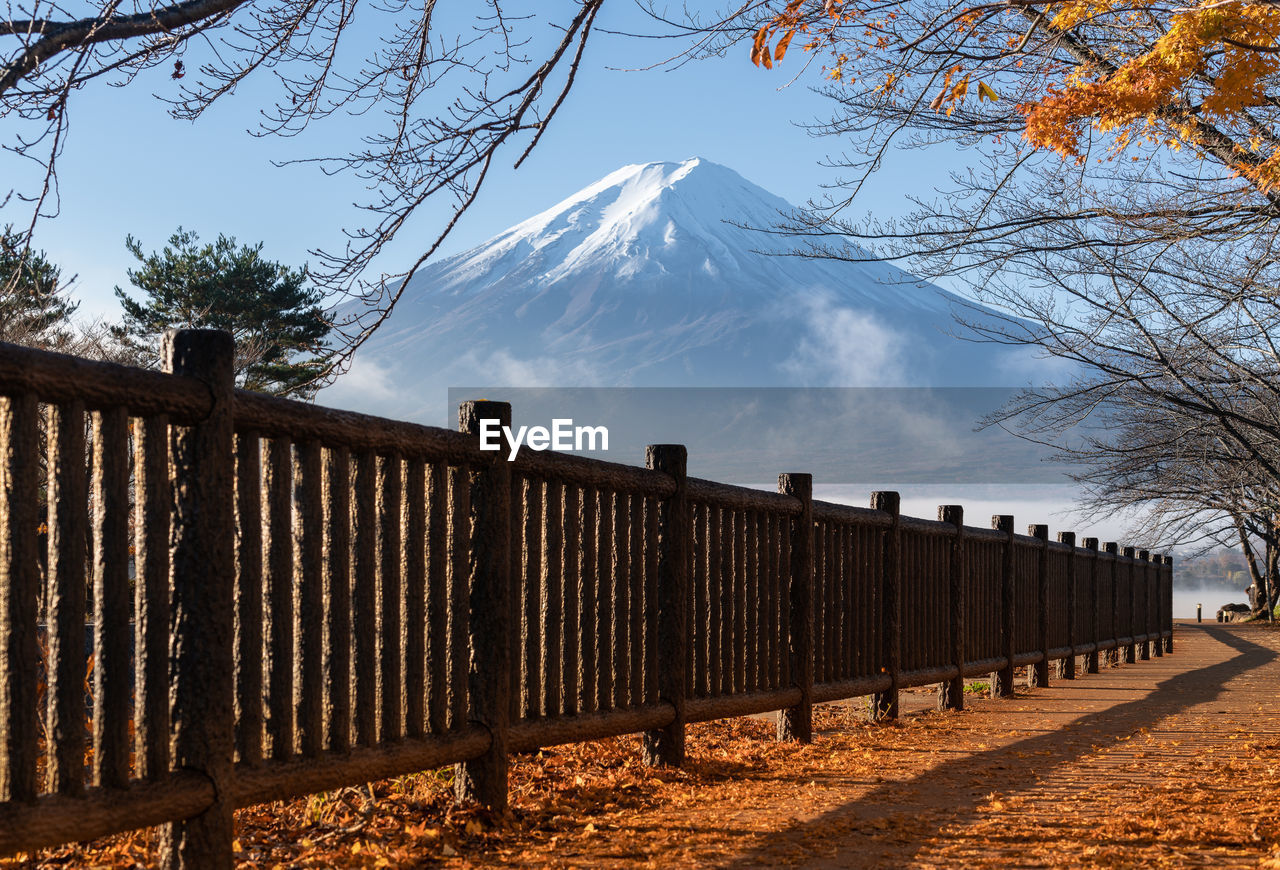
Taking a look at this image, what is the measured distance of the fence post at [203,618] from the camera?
11.5 feet

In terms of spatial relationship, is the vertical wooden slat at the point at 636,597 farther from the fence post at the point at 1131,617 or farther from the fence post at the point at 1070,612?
the fence post at the point at 1131,617

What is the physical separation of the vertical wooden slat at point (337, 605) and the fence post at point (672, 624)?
2.09 m

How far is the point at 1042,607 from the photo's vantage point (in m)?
12.6

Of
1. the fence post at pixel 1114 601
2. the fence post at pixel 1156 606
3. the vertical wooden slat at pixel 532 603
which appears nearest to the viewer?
the vertical wooden slat at pixel 532 603

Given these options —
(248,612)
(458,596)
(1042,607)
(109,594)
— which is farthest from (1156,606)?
(109,594)

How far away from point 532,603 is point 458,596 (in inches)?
21.3

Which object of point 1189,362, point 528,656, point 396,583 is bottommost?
point 528,656

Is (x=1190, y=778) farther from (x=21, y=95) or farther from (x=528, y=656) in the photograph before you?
(x=21, y=95)

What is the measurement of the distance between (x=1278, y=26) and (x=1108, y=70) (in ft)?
4.91

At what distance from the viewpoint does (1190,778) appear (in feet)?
19.5

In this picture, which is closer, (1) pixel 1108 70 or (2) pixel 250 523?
(2) pixel 250 523

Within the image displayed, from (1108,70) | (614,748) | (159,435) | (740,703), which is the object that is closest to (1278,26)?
(1108,70)

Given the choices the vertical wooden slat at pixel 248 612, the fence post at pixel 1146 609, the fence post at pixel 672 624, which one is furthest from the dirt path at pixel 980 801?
the fence post at pixel 1146 609

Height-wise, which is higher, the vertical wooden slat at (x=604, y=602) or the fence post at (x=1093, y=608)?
the vertical wooden slat at (x=604, y=602)
